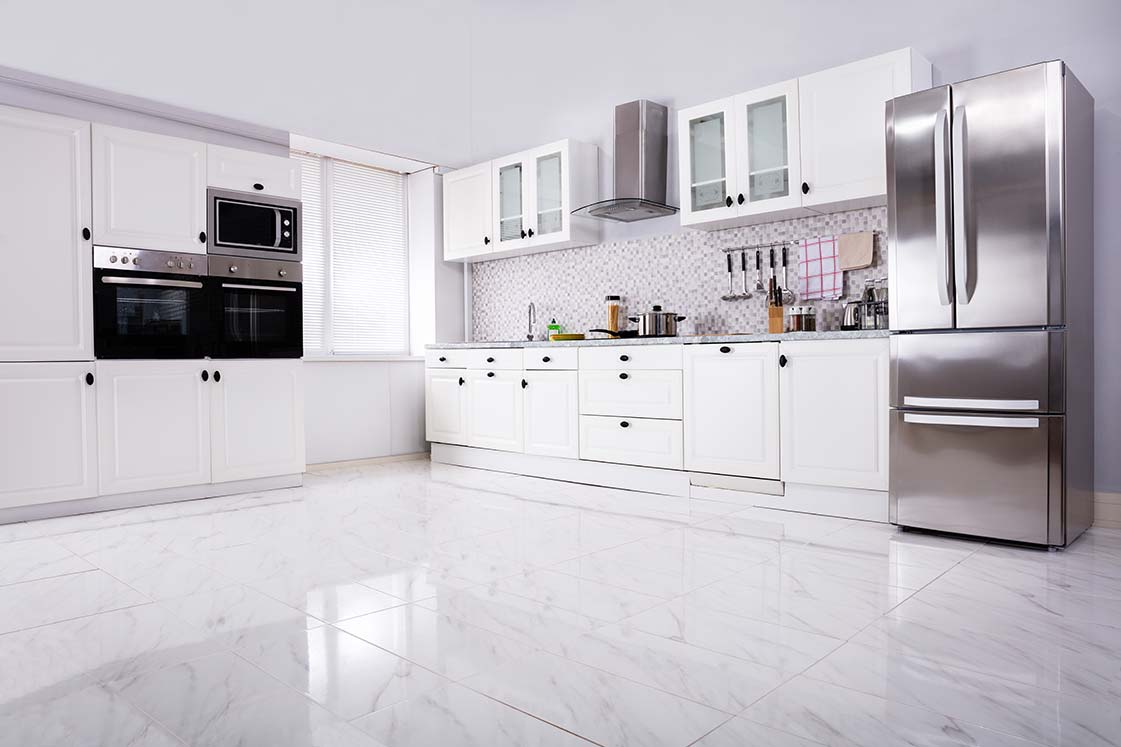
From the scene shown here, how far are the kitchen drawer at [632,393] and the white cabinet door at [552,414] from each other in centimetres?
10

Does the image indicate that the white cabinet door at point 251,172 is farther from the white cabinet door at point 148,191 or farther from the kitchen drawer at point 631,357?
the kitchen drawer at point 631,357

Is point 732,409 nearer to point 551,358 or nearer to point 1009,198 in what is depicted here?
point 551,358

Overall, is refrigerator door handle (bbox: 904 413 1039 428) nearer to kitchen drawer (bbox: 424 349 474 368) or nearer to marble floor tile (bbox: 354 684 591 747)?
marble floor tile (bbox: 354 684 591 747)

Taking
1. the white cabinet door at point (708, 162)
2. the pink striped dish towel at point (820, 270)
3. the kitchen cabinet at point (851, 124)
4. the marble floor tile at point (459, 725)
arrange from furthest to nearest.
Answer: the white cabinet door at point (708, 162) → the pink striped dish towel at point (820, 270) → the kitchen cabinet at point (851, 124) → the marble floor tile at point (459, 725)

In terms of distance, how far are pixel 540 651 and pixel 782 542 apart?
57.5 inches

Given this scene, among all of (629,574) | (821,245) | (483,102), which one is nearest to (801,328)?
(821,245)

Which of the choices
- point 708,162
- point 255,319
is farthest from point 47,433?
point 708,162

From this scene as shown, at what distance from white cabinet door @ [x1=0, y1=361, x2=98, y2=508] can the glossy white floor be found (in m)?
0.30

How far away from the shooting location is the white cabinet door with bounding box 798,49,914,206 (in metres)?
3.48

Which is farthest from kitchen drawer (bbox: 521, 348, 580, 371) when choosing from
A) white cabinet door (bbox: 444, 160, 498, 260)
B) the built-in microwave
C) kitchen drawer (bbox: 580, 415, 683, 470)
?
the built-in microwave

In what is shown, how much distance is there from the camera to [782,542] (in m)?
2.98

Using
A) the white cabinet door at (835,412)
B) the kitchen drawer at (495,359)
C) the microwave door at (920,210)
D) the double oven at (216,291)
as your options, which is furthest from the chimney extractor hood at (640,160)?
the double oven at (216,291)

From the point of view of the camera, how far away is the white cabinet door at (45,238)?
3.53 meters

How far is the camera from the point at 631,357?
4.21 m
